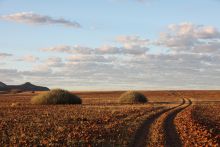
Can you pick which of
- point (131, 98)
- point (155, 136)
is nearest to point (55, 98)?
point (131, 98)

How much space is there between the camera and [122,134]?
2328 cm

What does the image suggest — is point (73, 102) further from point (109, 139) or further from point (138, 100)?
point (109, 139)

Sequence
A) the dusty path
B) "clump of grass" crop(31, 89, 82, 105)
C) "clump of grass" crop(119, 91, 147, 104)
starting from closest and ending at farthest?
the dusty path, "clump of grass" crop(31, 89, 82, 105), "clump of grass" crop(119, 91, 147, 104)

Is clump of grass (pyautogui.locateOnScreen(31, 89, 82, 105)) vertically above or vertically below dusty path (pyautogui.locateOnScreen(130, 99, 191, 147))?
above

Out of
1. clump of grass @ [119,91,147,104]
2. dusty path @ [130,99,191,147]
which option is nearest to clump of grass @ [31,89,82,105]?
clump of grass @ [119,91,147,104]

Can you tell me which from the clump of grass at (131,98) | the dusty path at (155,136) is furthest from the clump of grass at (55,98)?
the dusty path at (155,136)

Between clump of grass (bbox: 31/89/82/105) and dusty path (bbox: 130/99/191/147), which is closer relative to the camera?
dusty path (bbox: 130/99/191/147)

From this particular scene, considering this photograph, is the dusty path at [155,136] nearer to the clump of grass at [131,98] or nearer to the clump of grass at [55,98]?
the clump of grass at [55,98]

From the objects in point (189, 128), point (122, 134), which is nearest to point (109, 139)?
point (122, 134)

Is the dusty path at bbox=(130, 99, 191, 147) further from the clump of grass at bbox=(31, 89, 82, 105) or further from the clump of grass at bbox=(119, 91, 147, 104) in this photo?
the clump of grass at bbox=(119, 91, 147, 104)

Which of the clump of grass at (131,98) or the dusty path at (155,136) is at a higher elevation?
the clump of grass at (131,98)

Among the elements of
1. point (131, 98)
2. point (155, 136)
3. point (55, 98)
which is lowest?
point (155, 136)

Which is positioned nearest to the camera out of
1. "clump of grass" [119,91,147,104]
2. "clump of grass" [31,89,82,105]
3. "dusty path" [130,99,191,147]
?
"dusty path" [130,99,191,147]

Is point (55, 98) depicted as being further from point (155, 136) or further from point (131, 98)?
point (155, 136)
